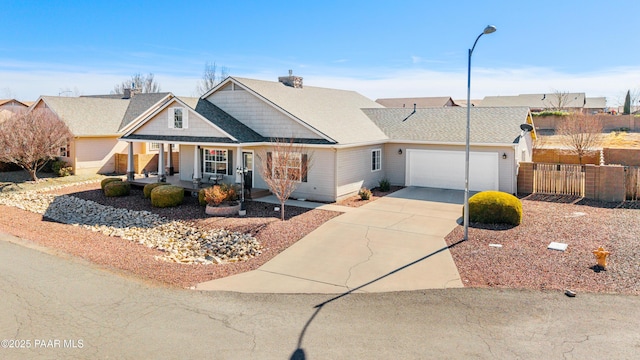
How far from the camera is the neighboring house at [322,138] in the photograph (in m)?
20.5

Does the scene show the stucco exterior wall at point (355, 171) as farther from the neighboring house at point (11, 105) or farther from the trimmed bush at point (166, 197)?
the neighboring house at point (11, 105)

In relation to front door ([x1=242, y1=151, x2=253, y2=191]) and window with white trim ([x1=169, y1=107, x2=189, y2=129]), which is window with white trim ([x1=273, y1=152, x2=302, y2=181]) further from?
window with white trim ([x1=169, y1=107, x2=189, y2=129])

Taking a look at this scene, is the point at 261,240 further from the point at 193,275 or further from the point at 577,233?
the point at 577,233

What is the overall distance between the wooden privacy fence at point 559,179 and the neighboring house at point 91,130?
23.8 metres

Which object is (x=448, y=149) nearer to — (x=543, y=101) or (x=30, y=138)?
(x=30, y=138)

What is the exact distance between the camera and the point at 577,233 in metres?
14.0

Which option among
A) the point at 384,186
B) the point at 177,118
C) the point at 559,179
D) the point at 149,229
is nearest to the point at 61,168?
the point at 177,118

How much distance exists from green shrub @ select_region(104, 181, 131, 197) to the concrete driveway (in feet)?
40.1

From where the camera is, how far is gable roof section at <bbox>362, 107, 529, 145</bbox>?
21.7m

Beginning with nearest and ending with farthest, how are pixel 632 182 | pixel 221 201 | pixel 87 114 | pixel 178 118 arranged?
pixel 221 201 < pixel 632 182 < pixel 178 118 < pixel 87 114

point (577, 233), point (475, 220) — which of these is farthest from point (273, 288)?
point (577, 233)

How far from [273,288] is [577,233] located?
10.1 meters

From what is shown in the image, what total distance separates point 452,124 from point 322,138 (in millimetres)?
8408

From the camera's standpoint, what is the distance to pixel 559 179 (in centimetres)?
2047
